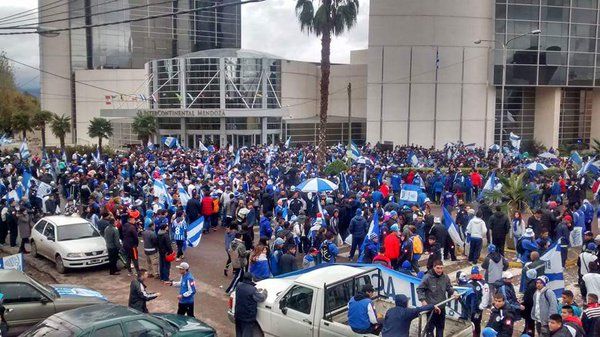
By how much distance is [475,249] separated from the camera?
49.3ft

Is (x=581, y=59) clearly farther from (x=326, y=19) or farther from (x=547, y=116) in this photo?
(x=326, y=19)

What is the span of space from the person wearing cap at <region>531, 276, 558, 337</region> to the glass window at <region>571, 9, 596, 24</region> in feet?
147

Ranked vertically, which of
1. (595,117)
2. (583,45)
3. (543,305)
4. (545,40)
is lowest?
(543,305)

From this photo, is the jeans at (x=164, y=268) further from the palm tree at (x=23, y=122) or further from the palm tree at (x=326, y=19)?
the palm tree at (x=23, y=122)

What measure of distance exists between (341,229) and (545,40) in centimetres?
3732

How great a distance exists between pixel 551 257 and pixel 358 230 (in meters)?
5.12

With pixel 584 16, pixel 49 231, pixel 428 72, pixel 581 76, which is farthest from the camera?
pixel 581 76

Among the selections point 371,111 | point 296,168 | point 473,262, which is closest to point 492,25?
point 371,111

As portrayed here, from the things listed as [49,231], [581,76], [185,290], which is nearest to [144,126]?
[49,231]

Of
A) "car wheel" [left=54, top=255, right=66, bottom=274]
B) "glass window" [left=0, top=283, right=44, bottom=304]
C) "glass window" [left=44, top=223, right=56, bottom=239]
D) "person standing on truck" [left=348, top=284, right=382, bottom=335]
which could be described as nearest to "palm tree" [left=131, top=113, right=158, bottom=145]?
"glass window" [left=44, top=223, right=56, bottom=239]

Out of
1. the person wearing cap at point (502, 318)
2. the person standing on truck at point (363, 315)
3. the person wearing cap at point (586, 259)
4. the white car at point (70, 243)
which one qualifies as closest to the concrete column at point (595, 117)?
the person wearing cap at point (586, 259)

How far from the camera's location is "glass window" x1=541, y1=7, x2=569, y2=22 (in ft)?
155

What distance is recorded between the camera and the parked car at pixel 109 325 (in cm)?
789

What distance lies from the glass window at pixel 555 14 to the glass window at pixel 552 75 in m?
4.01
